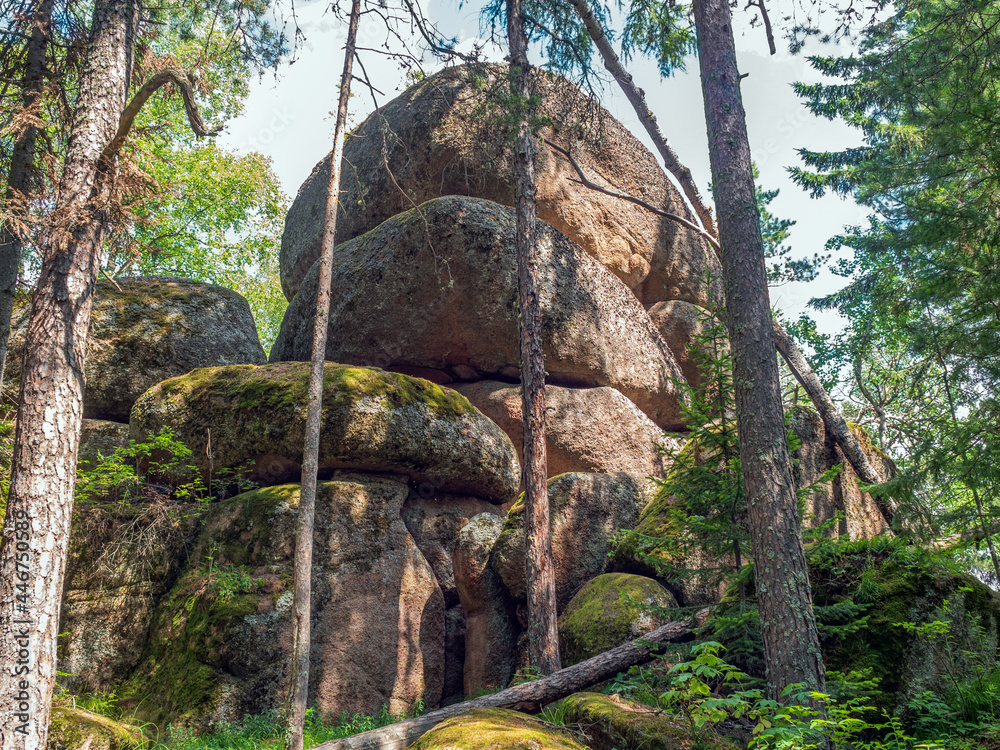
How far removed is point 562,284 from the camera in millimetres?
13328

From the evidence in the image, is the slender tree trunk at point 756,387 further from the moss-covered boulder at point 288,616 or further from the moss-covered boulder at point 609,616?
the moss-covered boulder at point 288,616

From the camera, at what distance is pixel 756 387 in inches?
257

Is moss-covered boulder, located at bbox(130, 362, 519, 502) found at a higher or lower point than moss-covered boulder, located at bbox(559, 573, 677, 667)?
higher

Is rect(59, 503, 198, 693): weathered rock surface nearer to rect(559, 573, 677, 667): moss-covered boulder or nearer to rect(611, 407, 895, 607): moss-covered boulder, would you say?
rect(559, 573, 677, 667): moss-covered boulder

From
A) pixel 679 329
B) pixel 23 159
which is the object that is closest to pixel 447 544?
pixel 23 159

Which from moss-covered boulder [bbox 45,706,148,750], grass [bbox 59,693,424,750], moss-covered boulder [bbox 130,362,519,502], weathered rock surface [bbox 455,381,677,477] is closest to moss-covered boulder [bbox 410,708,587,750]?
grass [bbox 59,693,424,750]

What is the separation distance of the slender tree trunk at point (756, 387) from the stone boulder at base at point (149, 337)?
33.2 feet

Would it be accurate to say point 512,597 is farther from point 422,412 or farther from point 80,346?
point 80,346

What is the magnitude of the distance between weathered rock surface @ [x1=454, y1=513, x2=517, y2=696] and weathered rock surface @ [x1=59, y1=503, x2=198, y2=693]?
13.7 ft

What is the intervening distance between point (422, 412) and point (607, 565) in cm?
378

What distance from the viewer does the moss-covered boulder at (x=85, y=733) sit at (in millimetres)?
6383

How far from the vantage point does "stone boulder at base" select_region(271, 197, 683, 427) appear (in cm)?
1298

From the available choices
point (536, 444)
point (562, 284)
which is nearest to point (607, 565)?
point (536, 444)

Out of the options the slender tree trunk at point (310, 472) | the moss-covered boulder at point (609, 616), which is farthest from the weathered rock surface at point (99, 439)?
the moss-covered boulder at point (609, 616)
